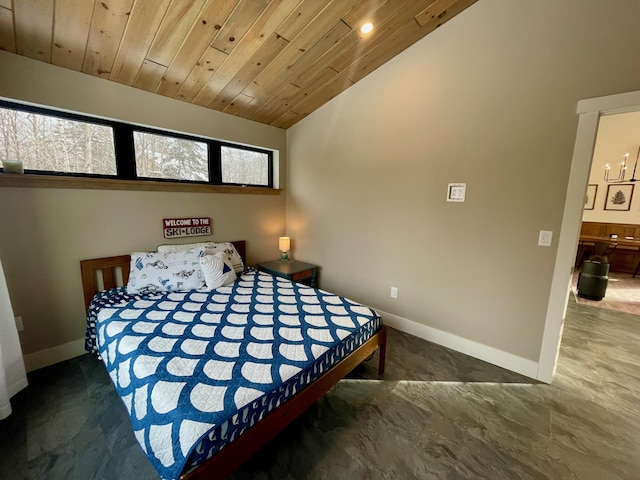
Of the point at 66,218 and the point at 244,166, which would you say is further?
the point at 244,166

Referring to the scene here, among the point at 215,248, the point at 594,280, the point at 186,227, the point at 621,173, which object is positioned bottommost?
the point at 594,280

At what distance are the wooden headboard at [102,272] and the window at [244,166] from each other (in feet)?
4.46

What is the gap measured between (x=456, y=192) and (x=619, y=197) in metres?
5.77

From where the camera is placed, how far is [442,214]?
240 centimetres

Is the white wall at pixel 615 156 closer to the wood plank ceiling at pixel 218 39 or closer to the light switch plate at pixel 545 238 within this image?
the light switch plate at pixel 545 238

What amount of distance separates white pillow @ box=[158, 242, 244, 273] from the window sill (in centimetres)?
56

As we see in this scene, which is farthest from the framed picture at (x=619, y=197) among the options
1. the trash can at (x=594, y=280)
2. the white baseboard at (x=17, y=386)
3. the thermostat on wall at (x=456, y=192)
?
the white baseboard at (x=17, y=386)

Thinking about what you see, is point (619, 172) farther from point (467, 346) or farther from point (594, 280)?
point (467, 346)

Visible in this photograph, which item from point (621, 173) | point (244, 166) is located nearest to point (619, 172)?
point (621, 173)

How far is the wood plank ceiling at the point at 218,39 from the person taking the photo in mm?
1583

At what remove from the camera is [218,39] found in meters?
1.86

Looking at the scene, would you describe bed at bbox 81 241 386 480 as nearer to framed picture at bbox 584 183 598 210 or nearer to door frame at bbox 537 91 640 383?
door frame at bbox 537 91 640 383

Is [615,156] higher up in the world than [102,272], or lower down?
higher up

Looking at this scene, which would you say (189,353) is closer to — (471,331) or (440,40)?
(471,331)
